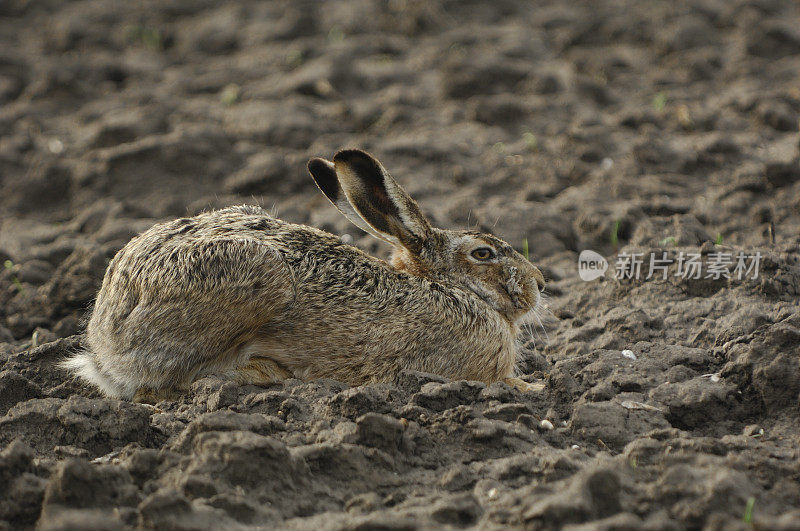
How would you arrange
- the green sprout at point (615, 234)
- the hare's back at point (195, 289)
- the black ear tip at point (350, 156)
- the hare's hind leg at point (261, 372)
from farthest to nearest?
the green sprout at point (615, 234)
the black ear tip at point (350, 156)
the hare's hind leg at point (261, 372)
the hare's back at point (195, 289)

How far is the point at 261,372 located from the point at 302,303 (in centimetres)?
43

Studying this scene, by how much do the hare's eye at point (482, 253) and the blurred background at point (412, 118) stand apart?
1.36 metres

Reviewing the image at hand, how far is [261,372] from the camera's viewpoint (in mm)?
4977

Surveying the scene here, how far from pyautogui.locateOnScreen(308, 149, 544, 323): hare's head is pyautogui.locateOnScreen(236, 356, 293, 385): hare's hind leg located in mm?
1031

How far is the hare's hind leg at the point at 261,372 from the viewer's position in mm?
4934

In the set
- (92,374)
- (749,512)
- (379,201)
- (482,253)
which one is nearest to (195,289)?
(92,374)

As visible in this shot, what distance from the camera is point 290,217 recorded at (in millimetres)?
7793

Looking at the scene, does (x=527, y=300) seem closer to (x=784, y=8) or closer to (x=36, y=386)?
(x=36, y=386)

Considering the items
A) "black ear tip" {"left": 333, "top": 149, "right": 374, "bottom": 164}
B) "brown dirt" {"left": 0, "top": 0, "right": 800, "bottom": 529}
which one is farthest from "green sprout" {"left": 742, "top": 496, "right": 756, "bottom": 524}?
"black ear tip" {"left": 333, "top": 149, "right": 374, "bottom": 164}

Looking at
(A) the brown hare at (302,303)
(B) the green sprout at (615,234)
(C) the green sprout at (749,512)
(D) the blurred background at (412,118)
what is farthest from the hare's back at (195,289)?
(B) the green sprout at (615,234)

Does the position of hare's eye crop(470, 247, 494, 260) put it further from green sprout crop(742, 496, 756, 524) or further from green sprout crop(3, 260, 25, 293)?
green sprout crop(3, 260, 25, 293)

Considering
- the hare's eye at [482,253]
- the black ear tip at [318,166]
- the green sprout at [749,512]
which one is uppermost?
the black ear tip at [318,166]

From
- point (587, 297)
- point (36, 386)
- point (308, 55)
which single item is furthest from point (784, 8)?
point (36, 386)

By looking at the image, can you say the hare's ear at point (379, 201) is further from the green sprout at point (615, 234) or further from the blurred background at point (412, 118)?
the green sprout at point (615, 234)
